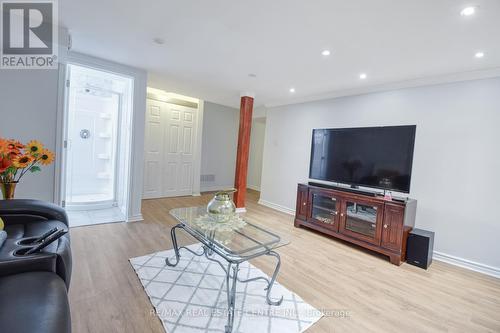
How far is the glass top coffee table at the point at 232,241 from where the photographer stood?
5.24ft

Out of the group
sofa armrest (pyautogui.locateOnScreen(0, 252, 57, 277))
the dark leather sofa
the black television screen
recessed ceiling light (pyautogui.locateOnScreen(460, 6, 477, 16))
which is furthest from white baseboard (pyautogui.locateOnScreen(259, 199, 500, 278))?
sofa armrest (pyautogui.locateOnScreen(0, 252, 57, 277))

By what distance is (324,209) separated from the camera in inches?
139

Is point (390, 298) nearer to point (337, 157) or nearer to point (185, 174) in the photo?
point (337, 157)

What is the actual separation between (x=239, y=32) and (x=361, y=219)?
2725 millimetres

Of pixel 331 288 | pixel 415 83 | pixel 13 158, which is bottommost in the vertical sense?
pixel 331 288

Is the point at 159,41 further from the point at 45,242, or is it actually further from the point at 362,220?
the point at 362,220

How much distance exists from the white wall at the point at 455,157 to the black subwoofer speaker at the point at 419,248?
1.21ft

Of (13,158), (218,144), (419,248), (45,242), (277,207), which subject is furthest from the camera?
(218,144)

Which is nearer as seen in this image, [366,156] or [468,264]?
[468,264]

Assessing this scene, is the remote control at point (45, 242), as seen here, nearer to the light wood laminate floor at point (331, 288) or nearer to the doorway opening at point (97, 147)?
the light wood laminate floor at point (331, 288)

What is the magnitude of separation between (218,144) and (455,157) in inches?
189

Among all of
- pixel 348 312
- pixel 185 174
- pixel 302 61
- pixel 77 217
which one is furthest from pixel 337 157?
pixel 77 217

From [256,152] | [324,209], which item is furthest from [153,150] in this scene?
[324,209]

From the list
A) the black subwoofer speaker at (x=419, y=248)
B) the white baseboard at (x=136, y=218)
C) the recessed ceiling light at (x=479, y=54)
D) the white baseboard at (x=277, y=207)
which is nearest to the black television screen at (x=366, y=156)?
the black subwoofer speaker at (x=419, y=248)
